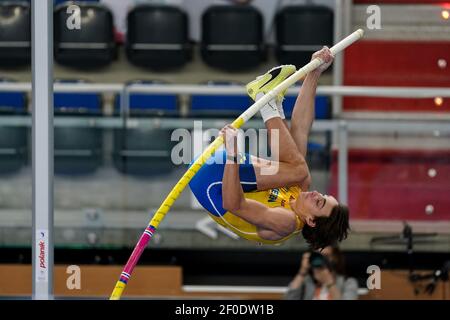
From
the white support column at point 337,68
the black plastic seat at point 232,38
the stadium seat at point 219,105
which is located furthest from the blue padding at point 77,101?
the white support column at point 337,68

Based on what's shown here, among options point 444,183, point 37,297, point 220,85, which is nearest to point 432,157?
point 444,183

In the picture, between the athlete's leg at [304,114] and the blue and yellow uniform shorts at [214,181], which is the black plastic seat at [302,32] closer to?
the athlete's leg at [304,114]

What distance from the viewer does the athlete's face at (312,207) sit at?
445cm

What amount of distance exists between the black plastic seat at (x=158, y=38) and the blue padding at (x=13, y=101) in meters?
0.55

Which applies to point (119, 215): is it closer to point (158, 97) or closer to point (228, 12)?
point (158, 97)

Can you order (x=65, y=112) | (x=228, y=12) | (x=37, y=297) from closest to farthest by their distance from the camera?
(x=37, y=297) < (x=65, y=112) < (x=228, y=12)

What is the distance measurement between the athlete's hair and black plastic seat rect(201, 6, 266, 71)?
1.52 m

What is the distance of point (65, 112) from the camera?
573 cm

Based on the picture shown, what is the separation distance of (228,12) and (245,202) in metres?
1.98

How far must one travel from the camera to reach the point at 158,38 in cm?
598

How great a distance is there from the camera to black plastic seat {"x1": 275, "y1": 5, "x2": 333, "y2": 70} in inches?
223

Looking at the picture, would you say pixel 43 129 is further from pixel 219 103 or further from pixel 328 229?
pixel 219 103
